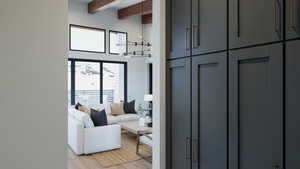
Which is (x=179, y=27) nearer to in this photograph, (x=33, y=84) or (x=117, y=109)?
(x=33, y=84)

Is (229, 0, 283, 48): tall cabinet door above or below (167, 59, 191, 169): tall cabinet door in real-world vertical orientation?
above

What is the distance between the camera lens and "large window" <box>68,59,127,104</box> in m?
6.44

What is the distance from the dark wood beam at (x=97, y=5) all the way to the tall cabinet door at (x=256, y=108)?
4832 mm

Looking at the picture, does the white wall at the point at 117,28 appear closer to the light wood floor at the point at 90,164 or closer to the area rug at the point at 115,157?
the area rug at the point at 115,157

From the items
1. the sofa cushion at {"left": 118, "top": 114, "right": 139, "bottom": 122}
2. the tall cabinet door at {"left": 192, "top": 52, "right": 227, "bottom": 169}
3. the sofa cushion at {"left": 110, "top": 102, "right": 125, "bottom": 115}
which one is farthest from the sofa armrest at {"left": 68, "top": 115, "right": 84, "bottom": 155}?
the tall cabinet door at {"left": 192, "top": 52, "right": 227, "bottom": 169}

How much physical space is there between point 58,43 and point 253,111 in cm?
137

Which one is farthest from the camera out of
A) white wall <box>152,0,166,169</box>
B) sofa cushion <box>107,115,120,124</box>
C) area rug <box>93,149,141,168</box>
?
sofa cushion <box>107,115,120,124</box>

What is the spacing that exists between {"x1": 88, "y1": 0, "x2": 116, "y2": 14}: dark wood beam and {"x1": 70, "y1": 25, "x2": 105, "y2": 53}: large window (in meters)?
0.64

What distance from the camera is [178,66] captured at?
182 cm

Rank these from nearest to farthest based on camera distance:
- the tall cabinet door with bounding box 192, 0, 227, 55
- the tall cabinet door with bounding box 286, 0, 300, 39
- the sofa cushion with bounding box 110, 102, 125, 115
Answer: the tall cabinet door with bounding box 286, 0, 300, 39 < the tall cabinet door with bounding box 192, 0, 227, 55 < the sofa cushion with bounding box 110, 102, 125, 115

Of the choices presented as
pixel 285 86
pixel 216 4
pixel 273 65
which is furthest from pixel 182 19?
pixel 285 86

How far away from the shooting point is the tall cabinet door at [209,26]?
1.42 m

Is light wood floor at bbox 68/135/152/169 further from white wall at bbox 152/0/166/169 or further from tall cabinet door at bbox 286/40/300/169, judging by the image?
tall cabinet door at bbox 286/40/300/169

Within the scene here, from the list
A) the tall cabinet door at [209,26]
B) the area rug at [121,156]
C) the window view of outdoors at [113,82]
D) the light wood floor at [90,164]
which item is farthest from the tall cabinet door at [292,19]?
the window view of outdoors at [113,82]
